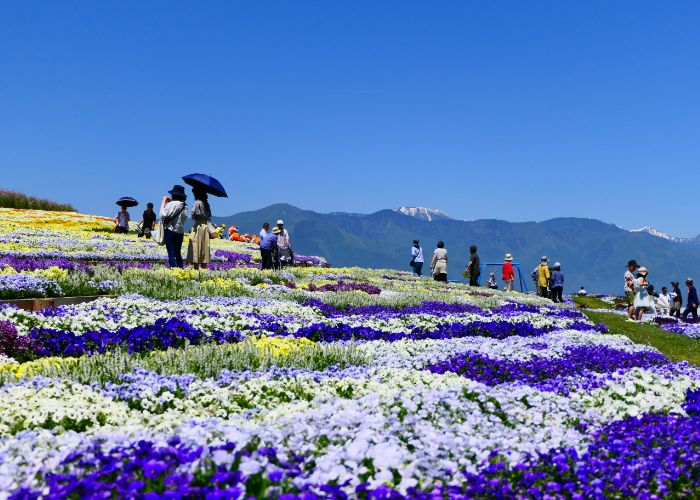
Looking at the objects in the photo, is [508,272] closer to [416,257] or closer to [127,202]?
[416,257]

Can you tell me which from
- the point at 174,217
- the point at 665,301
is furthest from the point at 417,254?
the point at 174,217

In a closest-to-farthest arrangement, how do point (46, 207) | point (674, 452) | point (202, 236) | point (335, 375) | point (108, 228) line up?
point (674, 452)
point (335, 375)
point (202, 236)
point (108, 228)
point (46, 207)

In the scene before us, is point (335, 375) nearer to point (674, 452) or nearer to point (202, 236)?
point (674, 452)

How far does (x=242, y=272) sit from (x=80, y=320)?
10095 millimetres

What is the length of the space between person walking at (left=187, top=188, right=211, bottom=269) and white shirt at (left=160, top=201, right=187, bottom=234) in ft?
1.09

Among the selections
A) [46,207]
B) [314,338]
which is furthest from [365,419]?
[46,207]

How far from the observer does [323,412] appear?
5.49 m

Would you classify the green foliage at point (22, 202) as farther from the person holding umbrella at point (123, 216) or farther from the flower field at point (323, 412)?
the flower field at point (323, 412)

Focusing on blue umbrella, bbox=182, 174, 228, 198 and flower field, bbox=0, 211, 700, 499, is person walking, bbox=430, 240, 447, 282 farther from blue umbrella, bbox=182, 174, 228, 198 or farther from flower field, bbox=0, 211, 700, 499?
flower field, bbox=0, 211, 700, 499

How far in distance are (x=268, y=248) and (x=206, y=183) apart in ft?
13.6

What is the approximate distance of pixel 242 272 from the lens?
2112 centimetres

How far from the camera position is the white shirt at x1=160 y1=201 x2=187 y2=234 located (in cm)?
1958

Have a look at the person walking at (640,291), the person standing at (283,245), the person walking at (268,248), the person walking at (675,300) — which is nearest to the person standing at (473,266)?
the person walking at (640,291)

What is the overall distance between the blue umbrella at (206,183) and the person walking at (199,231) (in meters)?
1.54
